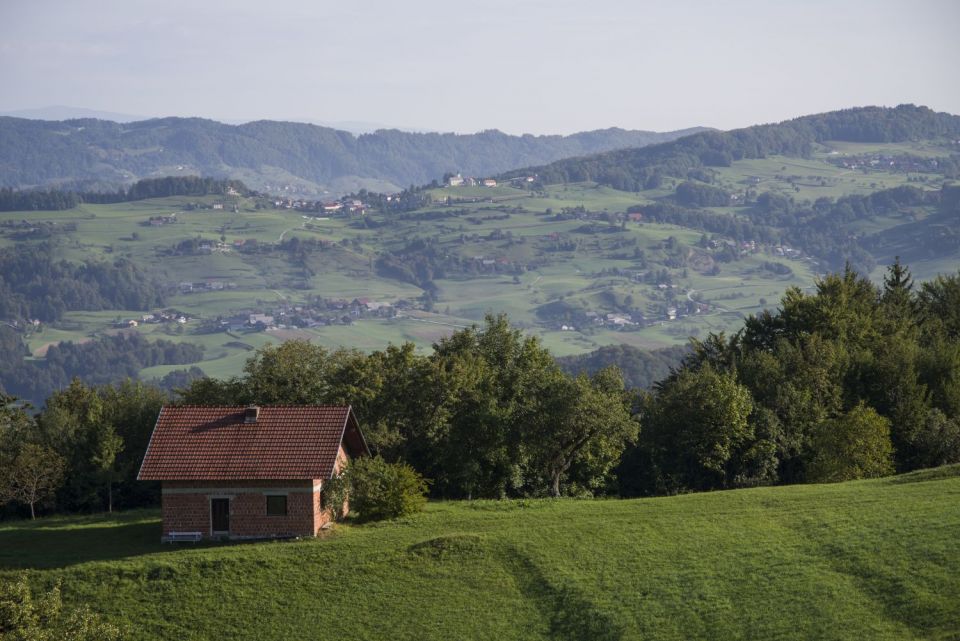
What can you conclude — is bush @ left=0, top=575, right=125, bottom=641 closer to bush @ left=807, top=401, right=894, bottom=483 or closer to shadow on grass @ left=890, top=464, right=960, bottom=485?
shadow on grass @ left=890, top=464, right=960, bottom=485

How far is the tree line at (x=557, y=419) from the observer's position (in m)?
57.9

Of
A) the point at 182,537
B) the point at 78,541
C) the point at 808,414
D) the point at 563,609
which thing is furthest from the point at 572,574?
the point at 808,414

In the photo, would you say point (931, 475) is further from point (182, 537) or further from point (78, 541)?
point (78, 541)

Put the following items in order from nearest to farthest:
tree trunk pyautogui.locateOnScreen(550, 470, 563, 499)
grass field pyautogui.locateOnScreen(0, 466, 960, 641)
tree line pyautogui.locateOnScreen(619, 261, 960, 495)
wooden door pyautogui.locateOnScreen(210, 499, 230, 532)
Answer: grass field pyautogui.locateOnScreen(0, 466, 960, 641), wooden door pyautogui.locateOnScreen(210, 499, 230, 532), tree trunk pyautogui.locateOnScreen(550, 470, 563, 499), tree line pyautogui.locateOnScreen(619, 261, 960, 495)

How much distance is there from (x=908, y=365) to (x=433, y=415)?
92.0 ft

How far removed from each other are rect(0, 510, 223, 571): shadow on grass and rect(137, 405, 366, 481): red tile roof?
2.98 metres

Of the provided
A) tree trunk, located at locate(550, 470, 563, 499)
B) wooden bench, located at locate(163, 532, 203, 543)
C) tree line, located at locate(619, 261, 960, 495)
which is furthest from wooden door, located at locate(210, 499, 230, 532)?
tree line, located at locate(619, 261, 960, 495)

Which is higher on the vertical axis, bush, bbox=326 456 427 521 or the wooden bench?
bush, bbox=326 456 427 521

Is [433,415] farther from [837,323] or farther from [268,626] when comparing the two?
[837,323]

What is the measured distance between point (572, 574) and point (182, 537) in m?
16.4

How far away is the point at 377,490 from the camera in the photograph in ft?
157

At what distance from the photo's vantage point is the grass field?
37.2 m

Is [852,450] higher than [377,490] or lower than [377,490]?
lower

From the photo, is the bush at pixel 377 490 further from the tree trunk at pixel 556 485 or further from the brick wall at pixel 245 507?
the tree trunk at pixel 556 485
